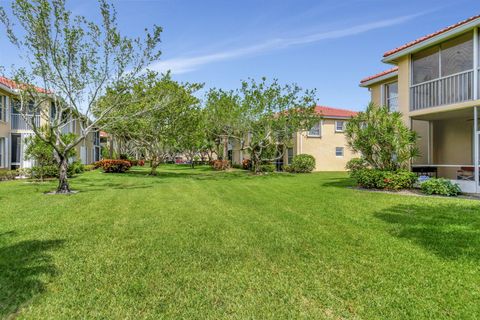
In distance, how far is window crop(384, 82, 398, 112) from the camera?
18.2m

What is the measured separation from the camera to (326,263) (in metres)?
4.98

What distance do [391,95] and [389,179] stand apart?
7.85 meters

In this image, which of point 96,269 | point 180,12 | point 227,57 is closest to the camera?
point 96,269

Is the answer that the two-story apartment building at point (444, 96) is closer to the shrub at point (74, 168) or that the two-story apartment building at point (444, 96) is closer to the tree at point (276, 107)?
the tree at point (276, 107)

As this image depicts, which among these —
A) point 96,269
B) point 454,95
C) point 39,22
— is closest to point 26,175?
point 39,22

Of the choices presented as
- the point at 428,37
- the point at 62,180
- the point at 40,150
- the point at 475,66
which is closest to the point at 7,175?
the point at 40,150

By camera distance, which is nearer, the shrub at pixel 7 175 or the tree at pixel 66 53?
the tree at pixel 66 53

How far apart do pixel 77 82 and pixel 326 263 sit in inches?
518

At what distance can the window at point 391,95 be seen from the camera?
1822cm

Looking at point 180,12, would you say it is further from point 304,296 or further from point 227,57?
point 304,296

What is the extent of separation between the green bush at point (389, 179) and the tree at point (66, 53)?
449 inches

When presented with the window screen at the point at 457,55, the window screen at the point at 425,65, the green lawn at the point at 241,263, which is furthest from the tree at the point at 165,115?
the window screen at the point at 457,55

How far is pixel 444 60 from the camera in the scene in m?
13.7

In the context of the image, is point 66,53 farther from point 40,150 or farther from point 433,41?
point 433,41
